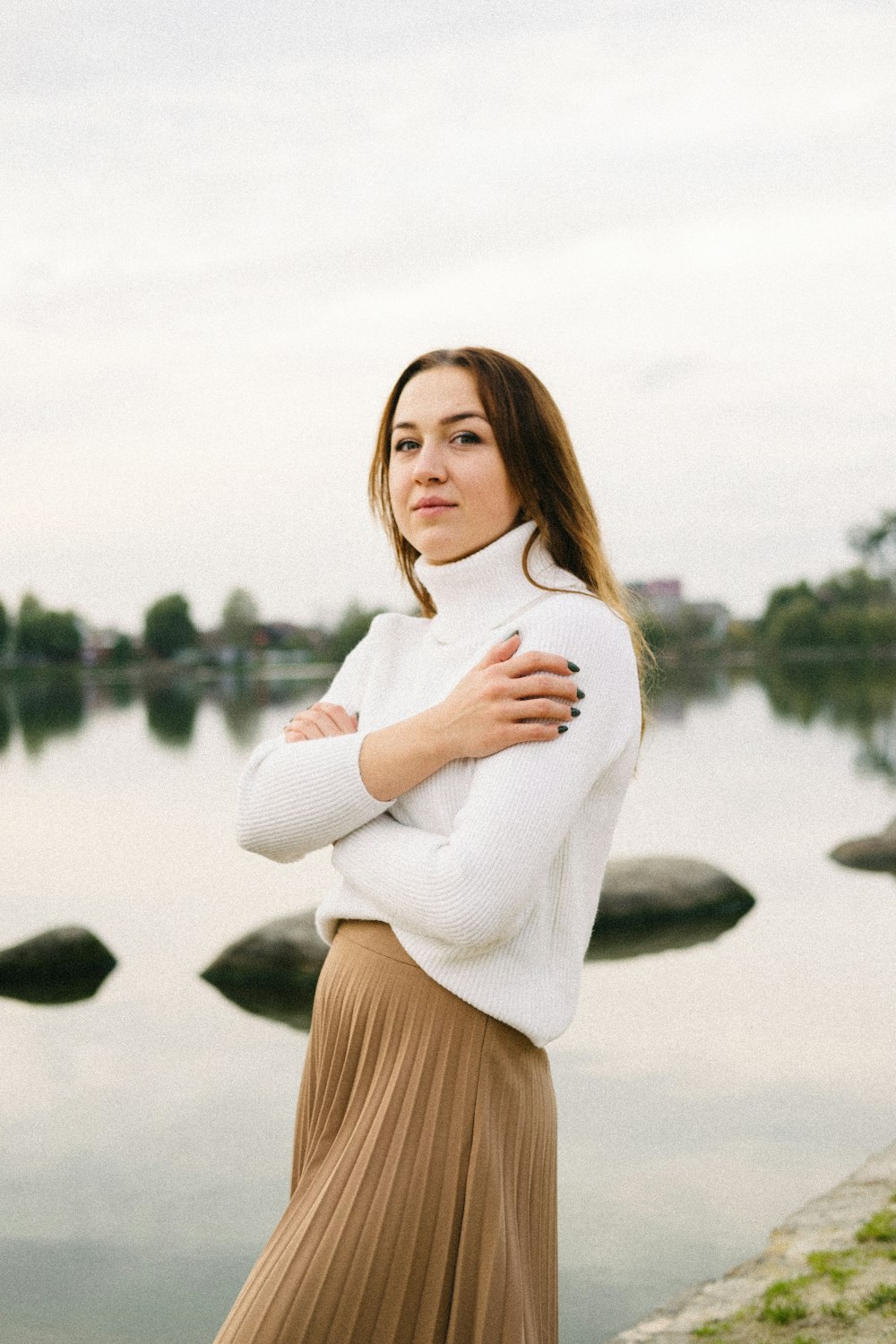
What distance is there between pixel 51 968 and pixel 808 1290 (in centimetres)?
691

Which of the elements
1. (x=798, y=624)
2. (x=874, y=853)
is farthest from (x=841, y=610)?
(x=874, y=853)

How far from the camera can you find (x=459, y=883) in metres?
1.57

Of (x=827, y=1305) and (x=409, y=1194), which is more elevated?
(x=409, y=1194)

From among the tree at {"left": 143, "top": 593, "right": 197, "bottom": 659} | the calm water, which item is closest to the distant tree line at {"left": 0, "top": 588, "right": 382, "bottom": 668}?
the tree at {"left": 143, "top": 593, "right": 197, "bottom": 659}

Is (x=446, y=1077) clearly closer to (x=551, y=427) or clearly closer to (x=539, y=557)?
(x=539, y=557)

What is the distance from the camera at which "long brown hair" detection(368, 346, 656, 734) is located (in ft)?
5.86

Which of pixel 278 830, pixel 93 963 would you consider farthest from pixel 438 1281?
pixel 93 963

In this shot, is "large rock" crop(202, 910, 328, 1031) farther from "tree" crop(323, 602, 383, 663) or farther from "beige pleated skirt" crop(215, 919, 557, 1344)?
"tree" crop(323, 602, 383, 663)

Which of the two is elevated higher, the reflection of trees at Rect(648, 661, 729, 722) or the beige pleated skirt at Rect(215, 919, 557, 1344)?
the reflection of trees at Rect(648, 661, 729, 722)

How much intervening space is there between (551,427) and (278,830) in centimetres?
68

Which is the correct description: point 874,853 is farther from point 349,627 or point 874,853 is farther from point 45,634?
point 45,634

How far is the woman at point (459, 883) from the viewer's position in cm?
160

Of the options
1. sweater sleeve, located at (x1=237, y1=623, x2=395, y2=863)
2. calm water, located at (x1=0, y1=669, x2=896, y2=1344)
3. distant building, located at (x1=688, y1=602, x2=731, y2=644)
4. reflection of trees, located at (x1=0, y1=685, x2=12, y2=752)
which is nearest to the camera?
sweater sleeve, located at (x1=237, y1=623, x2=395, y2=863)

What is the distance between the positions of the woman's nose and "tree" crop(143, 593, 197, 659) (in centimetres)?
7358
